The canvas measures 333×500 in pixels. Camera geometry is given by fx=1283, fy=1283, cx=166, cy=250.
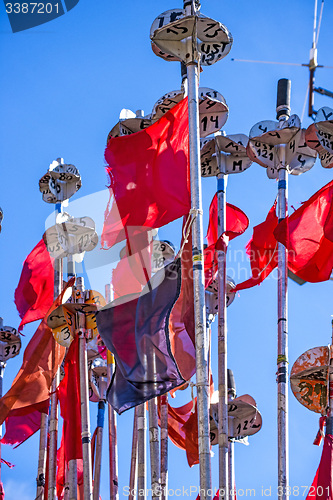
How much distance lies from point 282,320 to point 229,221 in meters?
→ 4.43

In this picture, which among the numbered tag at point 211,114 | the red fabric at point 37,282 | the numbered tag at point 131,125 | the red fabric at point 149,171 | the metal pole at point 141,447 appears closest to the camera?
the red fabric at point 149,171

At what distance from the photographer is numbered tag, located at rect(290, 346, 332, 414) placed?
24.7 metres

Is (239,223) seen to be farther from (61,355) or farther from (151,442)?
(151,442)

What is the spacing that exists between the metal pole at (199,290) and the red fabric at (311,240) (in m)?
4.70

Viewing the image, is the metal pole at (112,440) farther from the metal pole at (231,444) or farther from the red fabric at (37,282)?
the red fabric at (37,282)

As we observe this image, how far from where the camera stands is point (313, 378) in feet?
81.4

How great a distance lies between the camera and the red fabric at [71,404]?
2503 cm

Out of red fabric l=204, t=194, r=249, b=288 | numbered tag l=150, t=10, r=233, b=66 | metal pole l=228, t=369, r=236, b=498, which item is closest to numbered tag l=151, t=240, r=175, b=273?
red fabric l=204, t=194, r=249, b=288

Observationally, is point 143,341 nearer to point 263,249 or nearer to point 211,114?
point 211,114

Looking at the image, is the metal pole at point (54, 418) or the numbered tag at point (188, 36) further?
the metal pole at point (54, 418)

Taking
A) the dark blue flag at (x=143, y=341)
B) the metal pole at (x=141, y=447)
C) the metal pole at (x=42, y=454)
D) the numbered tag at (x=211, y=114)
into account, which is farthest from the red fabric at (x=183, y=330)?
the metal pole at (x=42, y=454)

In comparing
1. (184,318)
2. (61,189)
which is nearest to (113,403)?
(184,318)

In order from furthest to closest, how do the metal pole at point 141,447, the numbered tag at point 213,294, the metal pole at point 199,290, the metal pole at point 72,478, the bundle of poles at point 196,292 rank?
the numbered tag at point 213,294
the metal pole at point 72,478
the metal pole at point 141,447
the bundle of poles at point 196,292
the metal pole at point 199,290

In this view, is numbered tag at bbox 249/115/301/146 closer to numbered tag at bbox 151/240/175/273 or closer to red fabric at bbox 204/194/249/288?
red fabric at bbox 204/194/249/288
